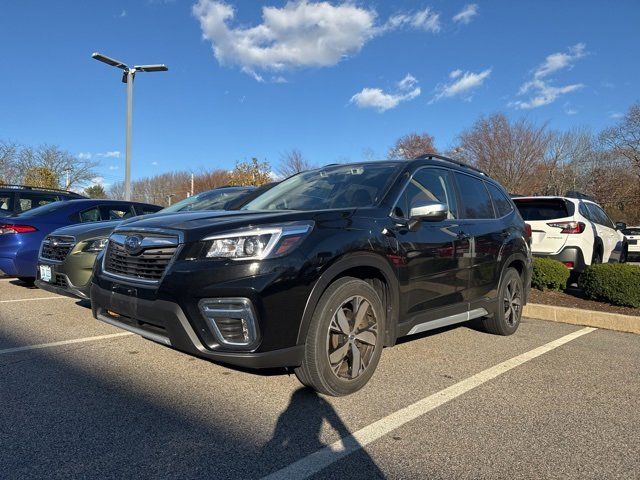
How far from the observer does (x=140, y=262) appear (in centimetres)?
334

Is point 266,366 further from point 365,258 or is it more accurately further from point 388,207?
point 388,207

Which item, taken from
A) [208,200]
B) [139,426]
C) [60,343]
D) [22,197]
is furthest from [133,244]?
[22,197]

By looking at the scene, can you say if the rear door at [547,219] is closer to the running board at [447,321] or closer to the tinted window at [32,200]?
the running board at [447,321]

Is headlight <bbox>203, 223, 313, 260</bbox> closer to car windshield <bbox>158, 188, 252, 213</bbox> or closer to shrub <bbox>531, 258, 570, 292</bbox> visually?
car windshield <bbox>158, 188, 252, 213</bbox>

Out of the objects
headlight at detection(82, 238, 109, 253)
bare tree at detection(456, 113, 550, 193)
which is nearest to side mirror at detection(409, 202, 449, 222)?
headlight at detection(82, 238, 109, 253)

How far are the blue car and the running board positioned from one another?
18.6 ft

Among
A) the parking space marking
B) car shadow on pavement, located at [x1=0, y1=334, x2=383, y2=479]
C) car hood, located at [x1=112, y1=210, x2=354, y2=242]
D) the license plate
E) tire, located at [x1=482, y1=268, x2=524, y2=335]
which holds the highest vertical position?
car hood, located at [x1=112, y1=210, x2=354, y2=242]

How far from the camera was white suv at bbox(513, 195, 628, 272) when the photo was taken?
7793mm

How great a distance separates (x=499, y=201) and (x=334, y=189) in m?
2.33

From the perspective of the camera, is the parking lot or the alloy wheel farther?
the alloy wheel

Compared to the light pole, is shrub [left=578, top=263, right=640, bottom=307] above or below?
below

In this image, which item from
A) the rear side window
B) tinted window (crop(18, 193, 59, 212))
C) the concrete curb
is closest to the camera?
the concrete curb

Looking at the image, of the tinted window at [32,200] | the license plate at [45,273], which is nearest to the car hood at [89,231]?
the license plate at [45,273]

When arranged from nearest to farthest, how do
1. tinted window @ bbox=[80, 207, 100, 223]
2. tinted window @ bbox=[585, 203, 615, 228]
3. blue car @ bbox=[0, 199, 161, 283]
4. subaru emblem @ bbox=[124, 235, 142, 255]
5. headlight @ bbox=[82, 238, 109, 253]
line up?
1. subaru emblem @ bbox=[124, 235, 142, 255]
2. headlight @ bbox=[82, 238, 109, 253]
3. blue car @ bbox=[0, 199, 161, 283]
4. tinted window @ bbox=[80, 207, 100, 223]
5. tinted window @ bbox=[585, 203, 615, 228]
